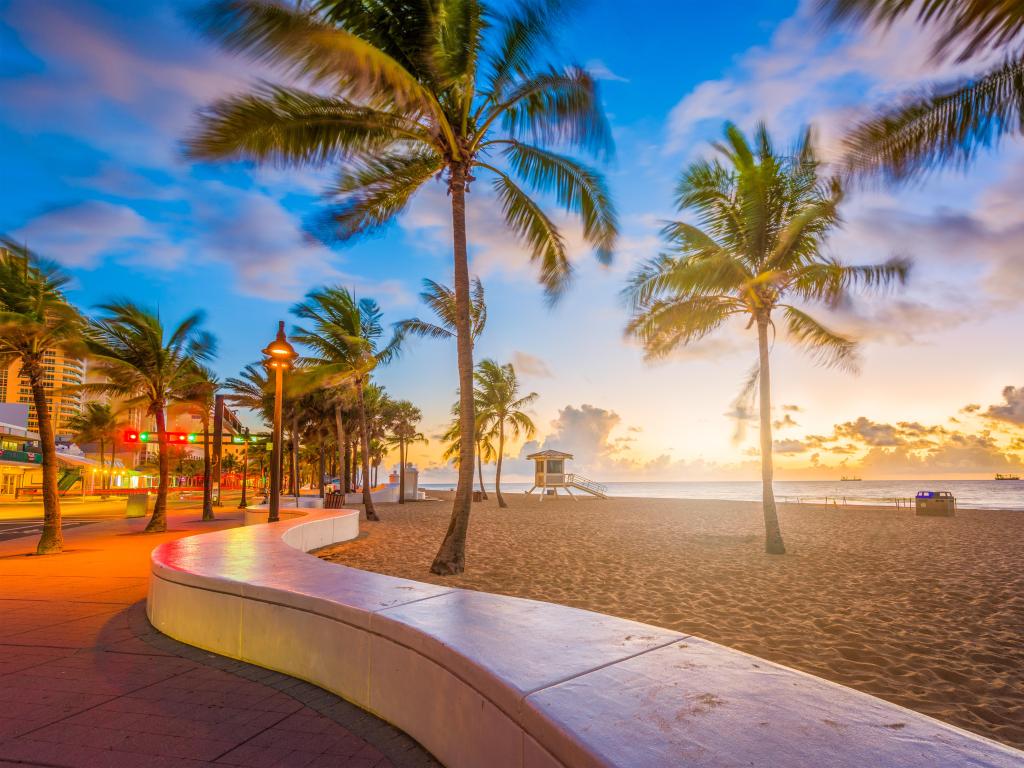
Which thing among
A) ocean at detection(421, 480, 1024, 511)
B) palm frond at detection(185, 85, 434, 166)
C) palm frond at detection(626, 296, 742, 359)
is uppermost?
palm frond at detection(185, 85, 434, 166)

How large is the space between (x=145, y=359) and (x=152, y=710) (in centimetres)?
1762

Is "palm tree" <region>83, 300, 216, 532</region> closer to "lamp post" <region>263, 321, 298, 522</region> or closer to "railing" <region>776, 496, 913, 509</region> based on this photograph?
"lamp post" <region>263, 321, 298, 522</region>

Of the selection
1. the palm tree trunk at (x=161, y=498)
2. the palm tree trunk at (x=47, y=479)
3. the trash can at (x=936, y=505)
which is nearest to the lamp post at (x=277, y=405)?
the palm tree trunk at (x=47, y=479)

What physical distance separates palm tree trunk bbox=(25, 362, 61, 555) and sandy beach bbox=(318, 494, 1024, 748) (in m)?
5.78

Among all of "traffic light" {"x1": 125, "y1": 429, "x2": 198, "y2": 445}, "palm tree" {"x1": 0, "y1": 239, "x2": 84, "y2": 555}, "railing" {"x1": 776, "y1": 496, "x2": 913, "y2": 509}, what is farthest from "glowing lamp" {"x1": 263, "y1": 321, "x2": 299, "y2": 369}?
"railing" {"x1": 776, "y1": 496, "x2": 913, "y2": 509}

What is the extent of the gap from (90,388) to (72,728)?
62.6ft

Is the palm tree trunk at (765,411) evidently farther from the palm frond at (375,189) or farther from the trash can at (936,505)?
the trash can at (936,505)

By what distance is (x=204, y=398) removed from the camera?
24.3 meters

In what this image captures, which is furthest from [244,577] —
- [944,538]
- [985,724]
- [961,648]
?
[944,538]

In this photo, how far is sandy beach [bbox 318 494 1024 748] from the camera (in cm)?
504

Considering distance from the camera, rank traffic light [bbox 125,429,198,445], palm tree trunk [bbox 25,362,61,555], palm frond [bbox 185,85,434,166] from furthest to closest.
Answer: traffic light [bbox 125,429,198,445] < palm tree trunk [bbox 25,362,61,555] < palm frond [bbox 185,85,434,166]

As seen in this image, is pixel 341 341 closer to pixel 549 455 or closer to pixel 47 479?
pixel 47 479

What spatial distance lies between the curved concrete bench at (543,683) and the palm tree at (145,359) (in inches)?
612

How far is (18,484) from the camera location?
5209 cm
